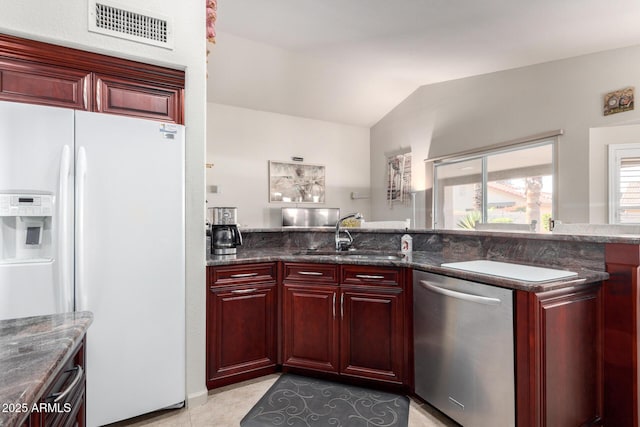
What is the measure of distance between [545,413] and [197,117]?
2435 millimetres

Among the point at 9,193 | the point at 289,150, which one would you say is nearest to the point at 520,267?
the point at 9,193

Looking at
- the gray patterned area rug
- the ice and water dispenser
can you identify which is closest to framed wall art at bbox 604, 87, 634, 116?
the gray patterned area rug

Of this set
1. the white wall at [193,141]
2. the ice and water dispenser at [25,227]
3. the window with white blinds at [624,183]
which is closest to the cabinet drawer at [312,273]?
the white wall at [193,141]

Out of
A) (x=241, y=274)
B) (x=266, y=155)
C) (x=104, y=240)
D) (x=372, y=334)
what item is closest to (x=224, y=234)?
(x=241, y=274)

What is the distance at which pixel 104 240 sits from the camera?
1845 millimetres

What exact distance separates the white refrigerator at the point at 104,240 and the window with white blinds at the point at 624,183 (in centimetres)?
449

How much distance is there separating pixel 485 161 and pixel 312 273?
403 cm

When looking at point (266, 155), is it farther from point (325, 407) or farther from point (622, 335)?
point (622, 335)

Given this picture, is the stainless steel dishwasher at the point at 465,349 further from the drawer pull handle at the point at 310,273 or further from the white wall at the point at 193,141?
the white wall at the point at 193,141

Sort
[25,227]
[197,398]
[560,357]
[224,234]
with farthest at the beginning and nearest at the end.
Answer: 1. [224,234]
2. [197,398]
3. [25,227]
4. [560,357]

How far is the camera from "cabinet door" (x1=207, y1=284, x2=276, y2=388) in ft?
7.39

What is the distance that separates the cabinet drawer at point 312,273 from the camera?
236 cm

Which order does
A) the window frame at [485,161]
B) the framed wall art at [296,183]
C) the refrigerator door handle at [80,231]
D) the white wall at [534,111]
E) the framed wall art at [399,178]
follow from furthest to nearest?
1. the framed wall art at [399,178]
2. the framed wall art at [296,183]
3. the window frame at [485,161]
4. the white wall at [534,111]
5. the refrigerator door handle at [80,231]

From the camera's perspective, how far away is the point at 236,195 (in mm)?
5848
